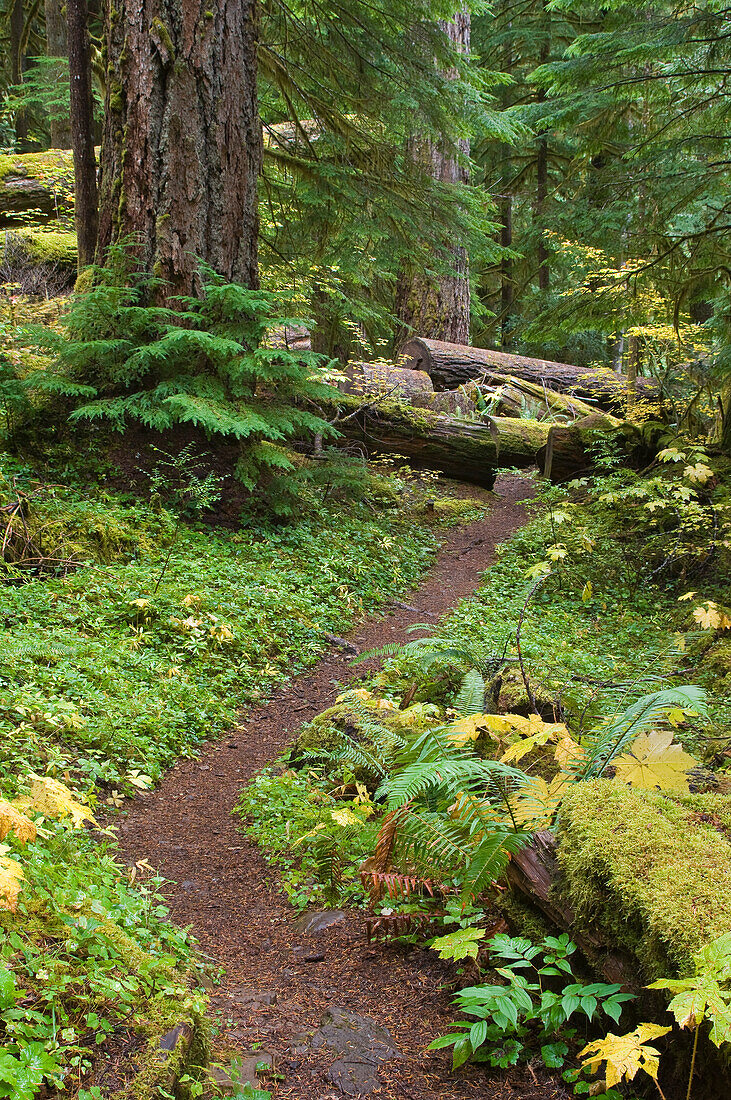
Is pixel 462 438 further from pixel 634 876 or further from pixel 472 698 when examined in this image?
pixel 634 876

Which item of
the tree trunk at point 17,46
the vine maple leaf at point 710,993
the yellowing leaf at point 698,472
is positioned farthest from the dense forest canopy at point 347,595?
the tree trunk at point 17,46

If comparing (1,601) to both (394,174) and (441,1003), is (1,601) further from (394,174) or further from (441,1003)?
(394,174)

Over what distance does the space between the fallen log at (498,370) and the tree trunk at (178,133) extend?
6751 millimetres

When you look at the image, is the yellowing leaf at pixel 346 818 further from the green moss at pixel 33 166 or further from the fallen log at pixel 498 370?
the green moss at pixel 33 166

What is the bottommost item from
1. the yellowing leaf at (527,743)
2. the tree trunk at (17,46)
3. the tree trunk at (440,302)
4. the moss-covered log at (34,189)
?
the yellowing leaf at (527,743)

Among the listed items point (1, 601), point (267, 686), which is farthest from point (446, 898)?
point (1, 601)

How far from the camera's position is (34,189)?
13.4 metres

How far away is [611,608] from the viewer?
27.5ft

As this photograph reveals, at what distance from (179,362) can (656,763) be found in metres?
6.89

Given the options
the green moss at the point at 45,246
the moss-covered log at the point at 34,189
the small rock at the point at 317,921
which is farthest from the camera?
the moss-covered log at the point at 34,189

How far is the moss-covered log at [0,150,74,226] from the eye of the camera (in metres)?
13.3

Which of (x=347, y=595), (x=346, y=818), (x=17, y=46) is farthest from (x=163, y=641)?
(x=17, y=46)

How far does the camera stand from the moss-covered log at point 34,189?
13.3m

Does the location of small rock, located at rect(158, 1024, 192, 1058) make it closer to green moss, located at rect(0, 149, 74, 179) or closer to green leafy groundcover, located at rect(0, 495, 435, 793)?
green leafy groundcover, located at rect(0, 495, 435, 793)
